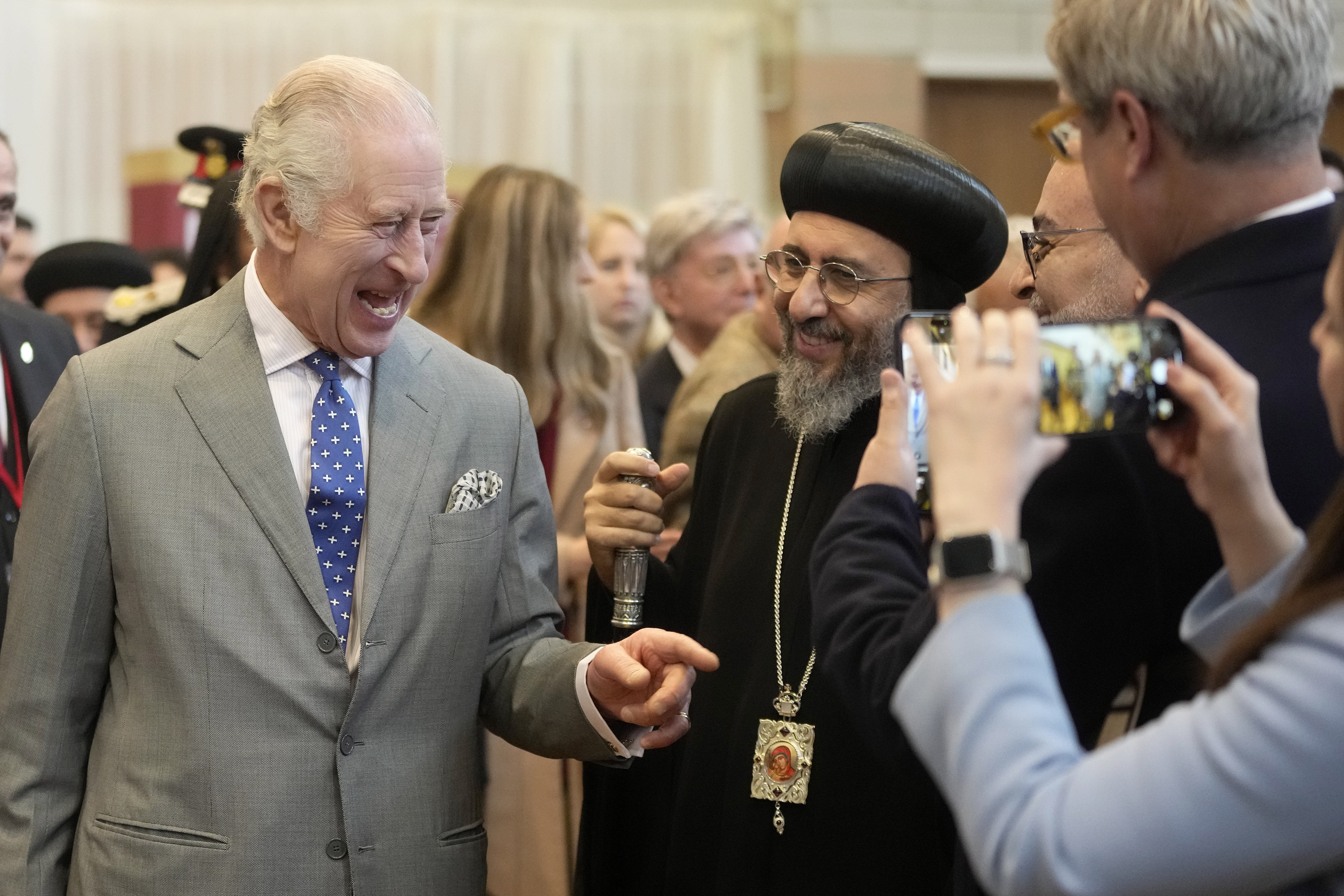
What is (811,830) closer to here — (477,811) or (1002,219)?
(477,811)

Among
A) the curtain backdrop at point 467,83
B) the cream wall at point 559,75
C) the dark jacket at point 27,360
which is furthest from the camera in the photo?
the curtain backdrop at point 467,83

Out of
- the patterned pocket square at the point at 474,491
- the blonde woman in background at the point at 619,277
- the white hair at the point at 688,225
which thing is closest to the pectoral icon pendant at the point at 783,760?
the patterned pocket square at the point at 474,491

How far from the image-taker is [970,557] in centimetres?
112

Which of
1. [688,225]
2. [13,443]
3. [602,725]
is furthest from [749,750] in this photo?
[688,225]

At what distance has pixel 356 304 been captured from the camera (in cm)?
201

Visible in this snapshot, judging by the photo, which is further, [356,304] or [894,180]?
[894,180]

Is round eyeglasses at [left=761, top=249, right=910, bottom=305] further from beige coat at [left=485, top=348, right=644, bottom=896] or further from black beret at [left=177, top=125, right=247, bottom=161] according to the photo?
black beret at [left=177, top=125, right=247, bottom=161]

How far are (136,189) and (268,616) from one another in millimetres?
6550

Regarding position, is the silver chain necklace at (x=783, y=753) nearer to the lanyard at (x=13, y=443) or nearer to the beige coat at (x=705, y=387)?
the beige coat at (x=705, y=387)

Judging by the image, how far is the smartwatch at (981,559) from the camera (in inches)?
44.0

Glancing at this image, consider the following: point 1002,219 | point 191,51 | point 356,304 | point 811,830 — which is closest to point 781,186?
point 1002,219

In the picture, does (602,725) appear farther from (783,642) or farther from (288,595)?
(288,595)

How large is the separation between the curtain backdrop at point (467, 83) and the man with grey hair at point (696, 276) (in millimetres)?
Answer: 3345

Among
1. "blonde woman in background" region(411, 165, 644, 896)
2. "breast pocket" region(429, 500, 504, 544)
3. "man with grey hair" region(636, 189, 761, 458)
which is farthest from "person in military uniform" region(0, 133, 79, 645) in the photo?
"man with grey hair" region(636, 189, 761, 458)
